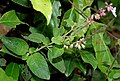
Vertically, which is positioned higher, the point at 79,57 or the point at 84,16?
the point at 84,16

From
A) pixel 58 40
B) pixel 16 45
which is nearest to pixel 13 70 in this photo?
pixel 16 45

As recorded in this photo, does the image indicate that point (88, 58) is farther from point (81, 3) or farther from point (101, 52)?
point (81, 3)

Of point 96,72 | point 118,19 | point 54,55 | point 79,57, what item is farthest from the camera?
point 118,19

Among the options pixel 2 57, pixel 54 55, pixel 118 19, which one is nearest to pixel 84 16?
pixel 54 55

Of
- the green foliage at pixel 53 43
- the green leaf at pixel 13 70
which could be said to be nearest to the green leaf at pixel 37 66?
the green foliage at pixel 53 43

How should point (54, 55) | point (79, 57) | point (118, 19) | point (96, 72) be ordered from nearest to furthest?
point (54, 55) < point (79, 57) < point (96, 72) < point (118, 19)

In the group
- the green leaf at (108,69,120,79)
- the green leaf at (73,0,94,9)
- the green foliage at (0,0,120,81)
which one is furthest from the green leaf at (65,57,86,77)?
the green leaf at (73,0,94,9)

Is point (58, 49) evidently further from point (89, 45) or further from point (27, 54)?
point (89, 45)
